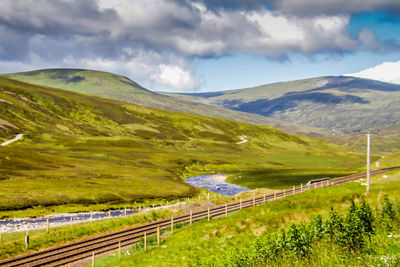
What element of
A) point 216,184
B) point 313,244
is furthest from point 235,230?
point 216,184

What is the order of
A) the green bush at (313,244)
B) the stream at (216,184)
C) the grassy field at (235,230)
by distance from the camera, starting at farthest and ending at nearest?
the stream at (216,184)
the grassy field at (235,230)
the green bush at (313,244)

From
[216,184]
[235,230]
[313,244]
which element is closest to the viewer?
[313,244]

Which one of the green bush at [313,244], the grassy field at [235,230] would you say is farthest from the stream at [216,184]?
the green bush at [313,244]

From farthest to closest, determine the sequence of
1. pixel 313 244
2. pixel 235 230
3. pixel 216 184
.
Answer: pixel 216 184
pixel 235 230
pixel 313 244

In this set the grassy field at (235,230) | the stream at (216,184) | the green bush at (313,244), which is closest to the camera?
the green bush at (313,244)

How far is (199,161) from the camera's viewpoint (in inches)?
7318

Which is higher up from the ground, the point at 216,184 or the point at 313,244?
the point at 313,244

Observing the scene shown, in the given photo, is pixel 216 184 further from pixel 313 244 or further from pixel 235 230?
pixel 313 244

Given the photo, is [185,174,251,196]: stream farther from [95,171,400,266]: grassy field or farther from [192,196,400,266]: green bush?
[192,196,400,266]: green bush

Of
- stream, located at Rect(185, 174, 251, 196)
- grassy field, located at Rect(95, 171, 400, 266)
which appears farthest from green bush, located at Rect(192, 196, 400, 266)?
stream, located at Rect(185, 174, 251, 196)

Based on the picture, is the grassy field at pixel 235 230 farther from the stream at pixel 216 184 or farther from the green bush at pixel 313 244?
the stream at pixel 216 184

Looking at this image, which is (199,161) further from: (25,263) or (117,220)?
(25,263)

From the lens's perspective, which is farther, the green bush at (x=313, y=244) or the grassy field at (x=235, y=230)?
the grassy field at (x=235, y=230)

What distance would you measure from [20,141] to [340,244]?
19132 cm
